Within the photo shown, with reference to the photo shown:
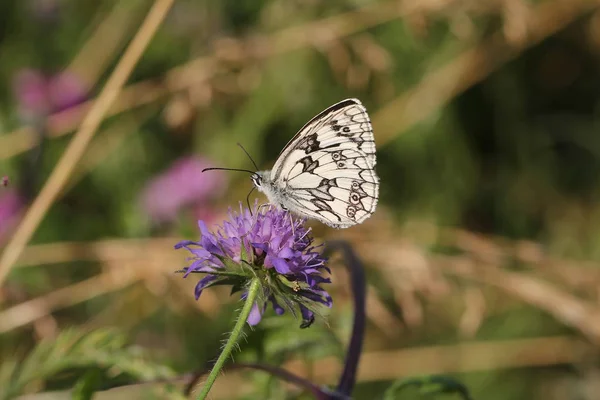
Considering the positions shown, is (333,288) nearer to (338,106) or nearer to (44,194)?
(338,106)

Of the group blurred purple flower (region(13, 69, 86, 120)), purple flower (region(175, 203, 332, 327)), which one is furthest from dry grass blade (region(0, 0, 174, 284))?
purple flower (region(175, 203, 332, 327))

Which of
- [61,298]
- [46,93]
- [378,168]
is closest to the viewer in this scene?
[61,298]

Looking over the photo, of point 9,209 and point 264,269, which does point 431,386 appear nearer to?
point 264,269

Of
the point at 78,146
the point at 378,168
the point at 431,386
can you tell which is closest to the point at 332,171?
the point at 431,386

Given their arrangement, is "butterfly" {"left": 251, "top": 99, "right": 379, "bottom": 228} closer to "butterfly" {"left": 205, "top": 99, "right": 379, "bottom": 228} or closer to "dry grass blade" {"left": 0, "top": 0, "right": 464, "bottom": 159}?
"butterfly" {"left": 205, "top": 99, "right": 379, "bottom": 228}

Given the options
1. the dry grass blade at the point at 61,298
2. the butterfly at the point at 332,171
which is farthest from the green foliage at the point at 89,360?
the dry grass blade at the point at 61,298

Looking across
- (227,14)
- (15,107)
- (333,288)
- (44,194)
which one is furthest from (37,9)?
(333,288)
